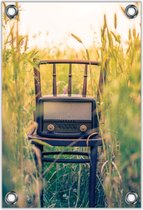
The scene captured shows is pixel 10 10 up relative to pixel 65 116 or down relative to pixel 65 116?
up

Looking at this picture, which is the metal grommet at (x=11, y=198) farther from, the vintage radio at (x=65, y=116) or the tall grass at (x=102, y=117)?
the vintage radio at (x=65, y=116)

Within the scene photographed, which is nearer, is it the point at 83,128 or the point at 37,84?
the point at 83,128

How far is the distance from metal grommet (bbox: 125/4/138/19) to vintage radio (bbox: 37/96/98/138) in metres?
0.25

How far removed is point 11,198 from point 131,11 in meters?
0.59

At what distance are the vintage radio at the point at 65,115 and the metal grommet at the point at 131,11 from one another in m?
0.25

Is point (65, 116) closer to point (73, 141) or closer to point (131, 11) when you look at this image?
point (73, 141)

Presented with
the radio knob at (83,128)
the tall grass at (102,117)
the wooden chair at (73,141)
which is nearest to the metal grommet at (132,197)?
the tall grass at (102,117)

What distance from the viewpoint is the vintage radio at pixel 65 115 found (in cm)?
169

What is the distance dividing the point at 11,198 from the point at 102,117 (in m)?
0.33

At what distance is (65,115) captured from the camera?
1.70m

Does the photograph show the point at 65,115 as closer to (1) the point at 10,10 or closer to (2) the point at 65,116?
(2) the point at 65,116

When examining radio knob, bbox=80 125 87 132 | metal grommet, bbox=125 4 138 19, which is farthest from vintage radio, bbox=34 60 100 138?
metal grommet, bbox=125 4 138 19

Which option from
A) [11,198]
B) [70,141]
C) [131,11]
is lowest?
[11,198]

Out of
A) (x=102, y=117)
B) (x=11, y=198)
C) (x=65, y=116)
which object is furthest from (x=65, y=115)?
(x=11, y=198)
